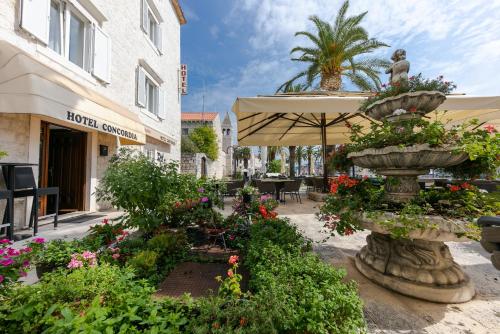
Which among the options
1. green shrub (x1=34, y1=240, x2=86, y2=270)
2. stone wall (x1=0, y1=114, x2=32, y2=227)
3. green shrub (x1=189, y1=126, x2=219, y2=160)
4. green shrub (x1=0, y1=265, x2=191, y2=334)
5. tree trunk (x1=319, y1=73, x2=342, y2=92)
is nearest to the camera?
green shrub (x1=0, y1=265, x2=191, y2=334)

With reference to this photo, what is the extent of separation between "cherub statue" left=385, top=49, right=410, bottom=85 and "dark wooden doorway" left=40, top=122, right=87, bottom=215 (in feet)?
24.1

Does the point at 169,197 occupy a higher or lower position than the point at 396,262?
higher

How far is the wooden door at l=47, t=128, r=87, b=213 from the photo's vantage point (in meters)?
6.18

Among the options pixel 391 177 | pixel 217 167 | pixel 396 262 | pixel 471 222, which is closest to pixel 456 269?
pixel 396 262

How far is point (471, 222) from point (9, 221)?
19.1ft

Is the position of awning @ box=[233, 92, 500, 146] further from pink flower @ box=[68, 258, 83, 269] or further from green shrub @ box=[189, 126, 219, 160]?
green shrub @ box=[189, 126, 219, 160]

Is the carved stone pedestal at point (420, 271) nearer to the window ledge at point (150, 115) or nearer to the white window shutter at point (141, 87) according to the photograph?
the white window shutter at point (141, 87)

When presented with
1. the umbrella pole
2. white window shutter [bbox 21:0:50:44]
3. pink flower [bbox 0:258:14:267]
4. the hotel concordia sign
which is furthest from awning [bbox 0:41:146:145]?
the umbrella pole

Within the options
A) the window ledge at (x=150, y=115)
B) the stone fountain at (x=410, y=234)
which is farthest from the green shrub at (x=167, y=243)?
the window ledge at (x=150, y=115)

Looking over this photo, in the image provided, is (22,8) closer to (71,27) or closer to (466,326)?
(71,27)

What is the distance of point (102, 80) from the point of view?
20.7ft

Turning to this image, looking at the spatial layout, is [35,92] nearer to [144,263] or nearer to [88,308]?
[144,263]

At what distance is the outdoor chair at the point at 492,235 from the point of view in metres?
1.06

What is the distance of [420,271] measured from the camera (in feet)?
7.70
